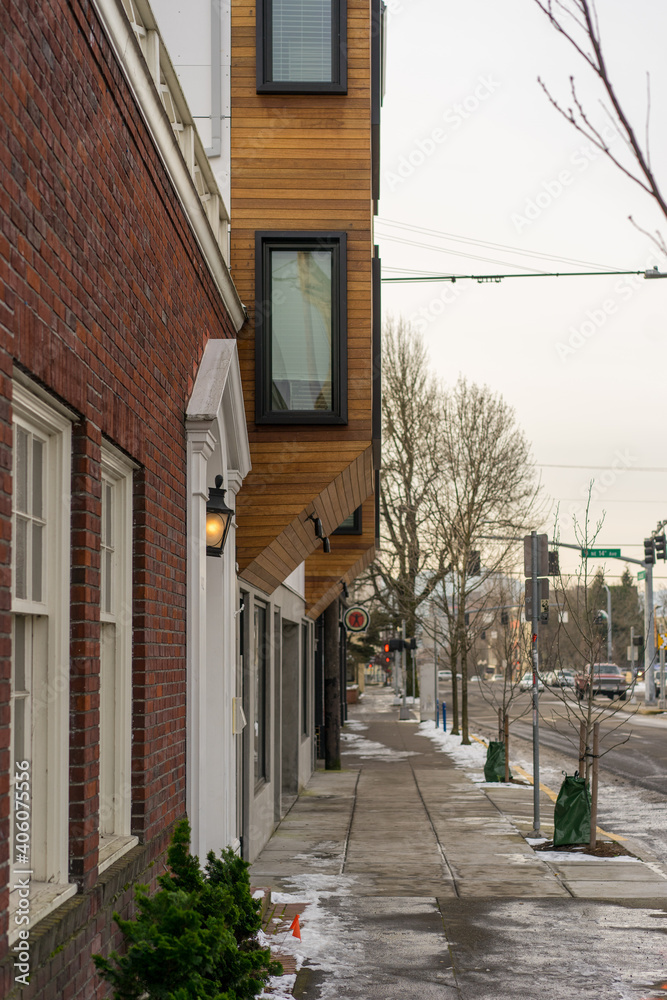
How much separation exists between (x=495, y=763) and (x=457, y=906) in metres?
A: 8.99

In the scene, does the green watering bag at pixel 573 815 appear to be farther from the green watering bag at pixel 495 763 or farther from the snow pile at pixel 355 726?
the snow pile at pixel 355 726

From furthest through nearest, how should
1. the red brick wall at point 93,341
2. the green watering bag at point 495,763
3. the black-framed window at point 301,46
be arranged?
the green watering bag at point 495,763, the black-framed window at point 301,46, the red brick wall at point 93,341

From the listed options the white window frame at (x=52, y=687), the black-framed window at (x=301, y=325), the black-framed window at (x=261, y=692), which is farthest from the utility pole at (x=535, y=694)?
the white window frame at (x=52, y=687)

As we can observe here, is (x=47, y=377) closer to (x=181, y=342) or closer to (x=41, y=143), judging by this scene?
(x=41, y=143)

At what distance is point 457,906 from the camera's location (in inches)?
338

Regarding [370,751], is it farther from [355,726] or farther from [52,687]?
[52,687]

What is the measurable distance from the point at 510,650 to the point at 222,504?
14412mm

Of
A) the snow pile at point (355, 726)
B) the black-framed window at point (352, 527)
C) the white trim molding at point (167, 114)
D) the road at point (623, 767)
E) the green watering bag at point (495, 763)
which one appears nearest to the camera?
the white trim molding at point (167, 114)

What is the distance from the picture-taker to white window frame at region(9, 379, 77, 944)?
424cm

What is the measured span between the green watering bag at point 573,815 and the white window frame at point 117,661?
652cm

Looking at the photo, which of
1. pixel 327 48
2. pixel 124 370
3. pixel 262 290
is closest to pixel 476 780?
pixel 262 290

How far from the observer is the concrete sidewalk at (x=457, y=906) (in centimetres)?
662

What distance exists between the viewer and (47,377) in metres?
3.93

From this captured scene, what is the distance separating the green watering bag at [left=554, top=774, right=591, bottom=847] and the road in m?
0.78
